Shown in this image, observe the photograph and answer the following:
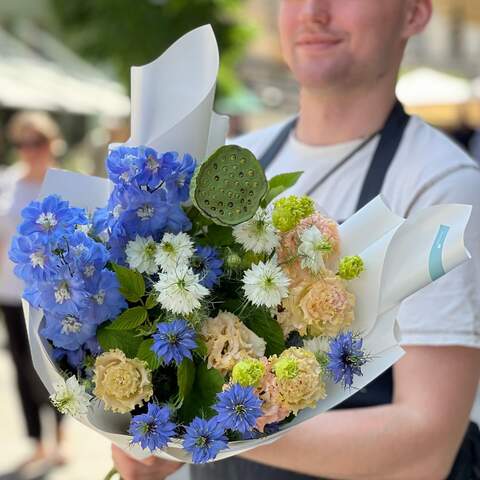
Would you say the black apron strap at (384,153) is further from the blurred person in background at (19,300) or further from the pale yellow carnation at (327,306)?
the blurred person in background at (19,300)

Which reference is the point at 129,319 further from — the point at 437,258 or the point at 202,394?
the point at 437,258

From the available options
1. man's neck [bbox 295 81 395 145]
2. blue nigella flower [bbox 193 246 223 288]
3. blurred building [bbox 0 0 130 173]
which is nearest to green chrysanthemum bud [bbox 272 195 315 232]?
blue nigella flower [bbox 193 246 223 288]

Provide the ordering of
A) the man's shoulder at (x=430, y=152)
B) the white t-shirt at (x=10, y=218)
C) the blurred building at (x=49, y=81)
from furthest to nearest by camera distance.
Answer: the blurred building at (x=49, y=81) < the white t-shirt at (x=10, y=218) < the man's shoulder at (x=430, y=152)

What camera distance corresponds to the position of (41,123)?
19.7ft

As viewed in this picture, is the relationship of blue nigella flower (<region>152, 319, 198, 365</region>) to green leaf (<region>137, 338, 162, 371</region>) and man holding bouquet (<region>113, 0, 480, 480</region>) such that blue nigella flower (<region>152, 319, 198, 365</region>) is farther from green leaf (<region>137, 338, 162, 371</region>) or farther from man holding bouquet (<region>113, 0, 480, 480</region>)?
man holding bouquet (<region>113, 0, 480, 480</region>)

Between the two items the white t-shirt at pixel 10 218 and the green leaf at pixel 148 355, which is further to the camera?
the white t-shirt at pixel 10 218

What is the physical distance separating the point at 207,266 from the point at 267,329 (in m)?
0.13

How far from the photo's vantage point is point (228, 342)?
1384 mm

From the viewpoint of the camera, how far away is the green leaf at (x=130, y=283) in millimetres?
1394

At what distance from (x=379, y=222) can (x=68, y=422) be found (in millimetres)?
5149

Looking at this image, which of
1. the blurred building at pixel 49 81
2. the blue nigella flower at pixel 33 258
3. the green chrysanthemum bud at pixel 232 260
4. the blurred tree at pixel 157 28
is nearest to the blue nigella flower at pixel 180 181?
the green chrysanthemum bud at pixel 232 260

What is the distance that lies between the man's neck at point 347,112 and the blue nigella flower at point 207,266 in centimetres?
75

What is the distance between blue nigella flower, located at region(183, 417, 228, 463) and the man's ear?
45.1 inches

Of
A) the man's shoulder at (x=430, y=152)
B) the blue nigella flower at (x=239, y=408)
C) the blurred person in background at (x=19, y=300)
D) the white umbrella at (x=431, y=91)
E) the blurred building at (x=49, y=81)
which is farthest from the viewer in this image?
the blurred building at (x=49, y=81)
